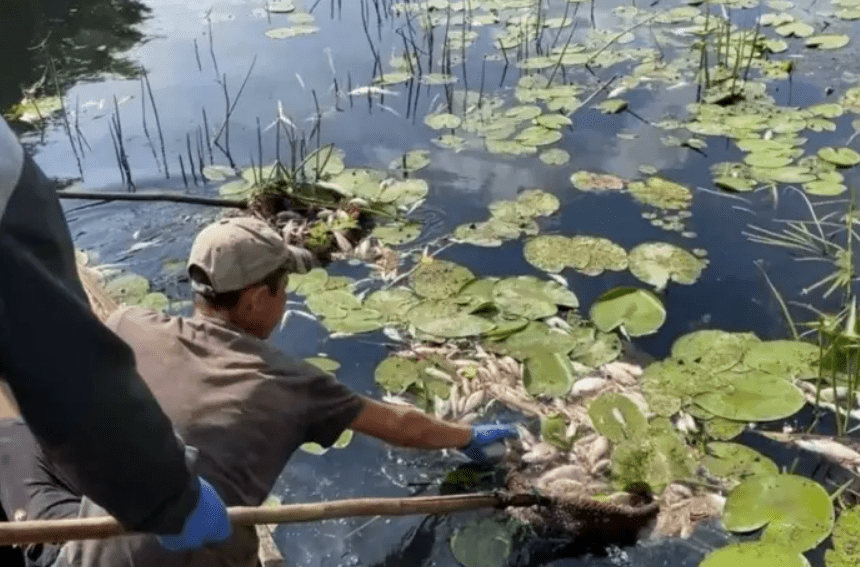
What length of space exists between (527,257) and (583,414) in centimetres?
110

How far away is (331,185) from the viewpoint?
4816 mm

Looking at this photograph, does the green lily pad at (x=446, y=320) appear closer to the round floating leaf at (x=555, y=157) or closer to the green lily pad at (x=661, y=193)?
the green lily pad at (x=661, y=193)

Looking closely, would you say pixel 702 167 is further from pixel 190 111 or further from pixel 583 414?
pixel 190 111

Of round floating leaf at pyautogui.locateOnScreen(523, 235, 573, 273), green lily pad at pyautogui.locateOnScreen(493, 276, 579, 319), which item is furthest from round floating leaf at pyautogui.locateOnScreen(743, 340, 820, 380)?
round floating leaf at pyautogui.locateOnScreen(523, 235, 573, 273)

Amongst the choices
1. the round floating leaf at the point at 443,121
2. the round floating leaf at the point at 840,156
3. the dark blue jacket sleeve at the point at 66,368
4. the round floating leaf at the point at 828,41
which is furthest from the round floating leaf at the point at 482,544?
the round floating leaf at the point at 828,41

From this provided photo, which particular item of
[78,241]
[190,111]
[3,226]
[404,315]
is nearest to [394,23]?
[190,111]

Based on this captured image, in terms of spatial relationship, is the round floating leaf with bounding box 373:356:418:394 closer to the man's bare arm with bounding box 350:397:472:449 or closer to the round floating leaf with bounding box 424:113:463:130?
the man's bare arm with bounding box 350:397:472:449

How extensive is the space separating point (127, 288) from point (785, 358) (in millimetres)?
2983

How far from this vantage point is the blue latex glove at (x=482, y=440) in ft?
9.99

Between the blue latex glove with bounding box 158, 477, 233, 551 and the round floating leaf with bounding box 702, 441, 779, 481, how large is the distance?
185cm

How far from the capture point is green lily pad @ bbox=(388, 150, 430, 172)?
5.18 metres

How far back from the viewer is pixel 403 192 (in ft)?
16.0

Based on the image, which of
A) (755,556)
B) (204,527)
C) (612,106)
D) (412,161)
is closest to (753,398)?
(755,556)

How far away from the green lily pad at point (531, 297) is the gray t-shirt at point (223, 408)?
5.38 ft
